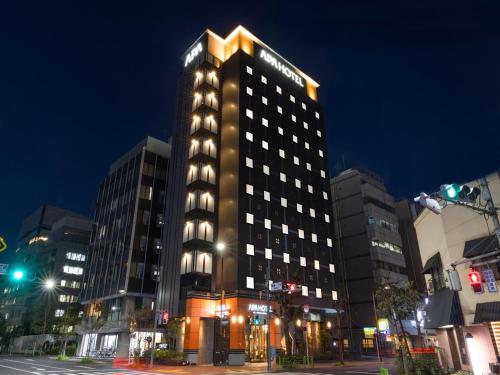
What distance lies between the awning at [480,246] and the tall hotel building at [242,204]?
24634 millimetres

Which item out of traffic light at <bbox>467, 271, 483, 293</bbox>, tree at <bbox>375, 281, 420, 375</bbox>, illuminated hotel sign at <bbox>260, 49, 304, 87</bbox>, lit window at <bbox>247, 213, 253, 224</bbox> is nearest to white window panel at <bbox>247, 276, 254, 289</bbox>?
lit window at <bbox>247, 213, 253, 224</bbox>

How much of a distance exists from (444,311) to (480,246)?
495 centimetres

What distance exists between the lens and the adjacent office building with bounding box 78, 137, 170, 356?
6081cm

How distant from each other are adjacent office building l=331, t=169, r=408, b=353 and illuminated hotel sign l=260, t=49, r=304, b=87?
24.3 meters

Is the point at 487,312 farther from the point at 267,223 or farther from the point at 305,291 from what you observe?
the point at 305,291

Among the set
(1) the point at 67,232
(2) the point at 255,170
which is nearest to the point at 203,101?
(2) the point at 255,170

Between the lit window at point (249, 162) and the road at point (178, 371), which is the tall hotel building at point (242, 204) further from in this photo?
the road at point (178, 371)

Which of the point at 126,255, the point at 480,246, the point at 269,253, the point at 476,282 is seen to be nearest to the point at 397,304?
the point at 480,246

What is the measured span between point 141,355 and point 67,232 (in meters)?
74.2

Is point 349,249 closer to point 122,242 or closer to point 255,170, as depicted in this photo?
point 255,170

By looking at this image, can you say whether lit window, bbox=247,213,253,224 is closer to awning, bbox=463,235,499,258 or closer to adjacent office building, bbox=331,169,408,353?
adjacent office building, bbox=331,169,408,353

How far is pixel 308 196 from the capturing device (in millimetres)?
66000

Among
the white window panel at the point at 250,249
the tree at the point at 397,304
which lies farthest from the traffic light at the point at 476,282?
the white window panel at the point at 250,249

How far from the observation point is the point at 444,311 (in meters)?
23.5
